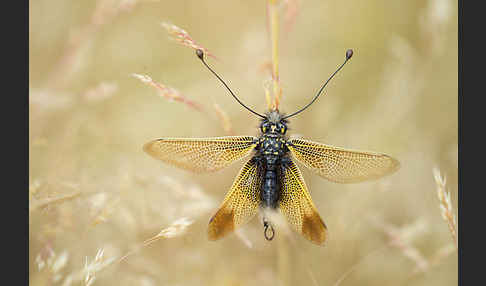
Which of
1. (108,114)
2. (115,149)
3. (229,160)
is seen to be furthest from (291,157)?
(108,114)

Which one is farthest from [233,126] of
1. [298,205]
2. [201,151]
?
[298,205]

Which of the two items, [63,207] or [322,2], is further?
[322,2]

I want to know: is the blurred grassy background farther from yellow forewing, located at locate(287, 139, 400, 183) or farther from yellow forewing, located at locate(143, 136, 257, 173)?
yellow forewing, located at locate(287, 139, 400, 183)

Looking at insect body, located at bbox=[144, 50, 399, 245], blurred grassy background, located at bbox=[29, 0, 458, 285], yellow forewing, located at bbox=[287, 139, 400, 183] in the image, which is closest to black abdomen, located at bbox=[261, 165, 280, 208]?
insect body, located at bbox=[144, 50, 399, 245]

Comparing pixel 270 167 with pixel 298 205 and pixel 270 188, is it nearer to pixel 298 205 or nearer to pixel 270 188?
pixel 270 188

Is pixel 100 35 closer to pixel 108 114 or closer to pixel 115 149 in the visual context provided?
pixel 108 114
